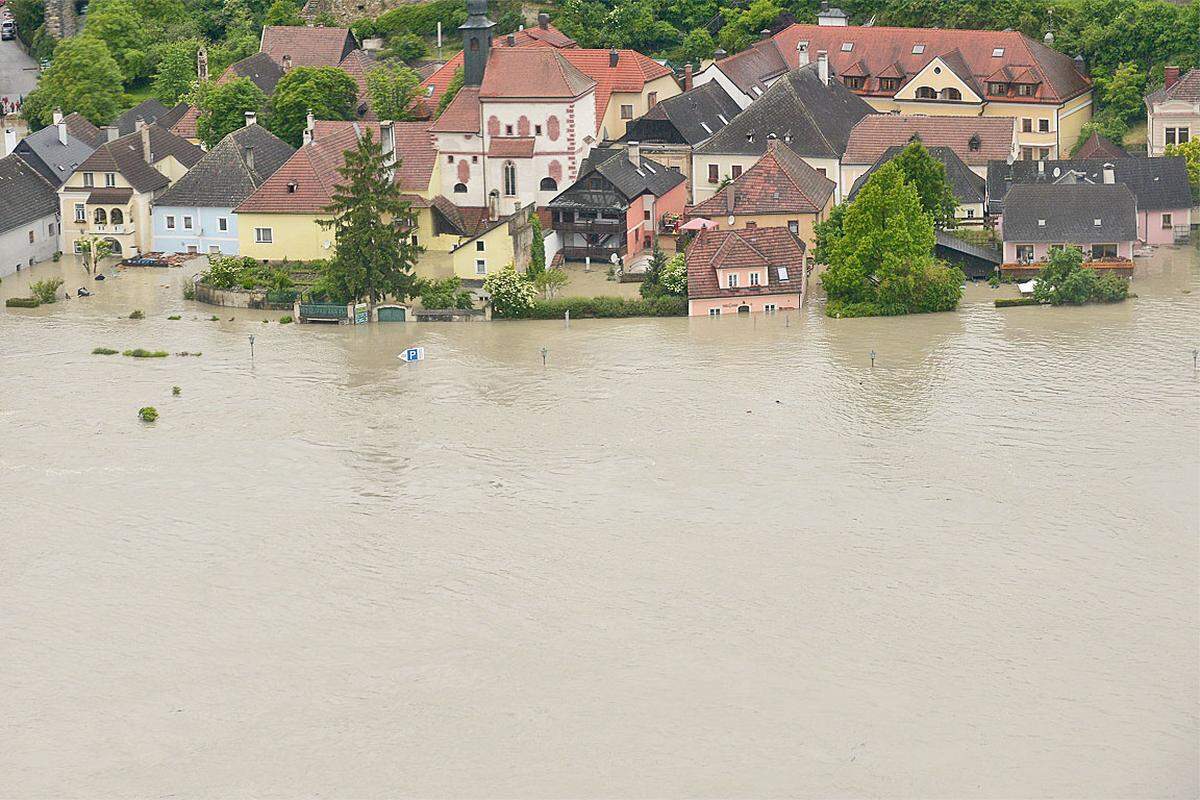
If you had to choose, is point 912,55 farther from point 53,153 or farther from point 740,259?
point 53,153

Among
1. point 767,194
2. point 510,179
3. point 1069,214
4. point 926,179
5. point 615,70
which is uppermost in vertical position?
point 615,70

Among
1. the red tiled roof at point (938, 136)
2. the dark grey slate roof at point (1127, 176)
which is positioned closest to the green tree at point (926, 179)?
the dark grey slate roof at point (1127, 176)

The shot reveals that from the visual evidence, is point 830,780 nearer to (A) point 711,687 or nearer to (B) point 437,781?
(A) point 711,687

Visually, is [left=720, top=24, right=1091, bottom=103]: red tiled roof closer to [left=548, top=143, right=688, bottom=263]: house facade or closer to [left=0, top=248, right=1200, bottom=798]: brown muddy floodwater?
[left=548, top=143, right=688, bottom=263]: house facade

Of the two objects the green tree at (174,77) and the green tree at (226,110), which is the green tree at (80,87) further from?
the green tree at (226,110)

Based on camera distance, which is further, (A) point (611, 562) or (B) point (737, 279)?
(B) point (737, 279)

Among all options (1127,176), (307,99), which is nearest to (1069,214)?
(1127,176)

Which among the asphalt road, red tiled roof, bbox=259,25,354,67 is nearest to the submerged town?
red tiled roof, bbox=259,25,354,67
